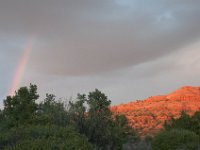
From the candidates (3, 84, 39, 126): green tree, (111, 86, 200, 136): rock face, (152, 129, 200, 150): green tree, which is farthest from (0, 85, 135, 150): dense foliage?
(111, 86, 200, 136): rock face

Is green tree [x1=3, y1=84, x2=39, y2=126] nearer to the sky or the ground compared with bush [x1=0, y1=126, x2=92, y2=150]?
nearer to the sky

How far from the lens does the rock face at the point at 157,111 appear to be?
3134 inches

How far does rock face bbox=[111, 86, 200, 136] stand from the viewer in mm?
79606

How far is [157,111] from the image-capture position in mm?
100688

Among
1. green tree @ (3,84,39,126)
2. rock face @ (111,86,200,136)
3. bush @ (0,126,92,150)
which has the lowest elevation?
bush @ (0,126,92,150)

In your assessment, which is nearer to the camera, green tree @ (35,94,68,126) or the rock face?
green tree @ (35,94,68,126)

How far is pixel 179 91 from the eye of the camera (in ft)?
468

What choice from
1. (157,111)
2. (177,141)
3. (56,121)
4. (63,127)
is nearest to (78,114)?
(56,121)

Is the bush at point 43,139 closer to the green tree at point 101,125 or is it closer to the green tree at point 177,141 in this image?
the green tree at point 101,125

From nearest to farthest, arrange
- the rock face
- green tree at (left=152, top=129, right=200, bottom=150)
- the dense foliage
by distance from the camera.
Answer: the dense foliage < green tree at (left=152, top=129, right=200, bottom=150) < the rock face

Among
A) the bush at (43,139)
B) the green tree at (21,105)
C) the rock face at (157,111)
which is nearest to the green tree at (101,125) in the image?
the green tree at (21,105)

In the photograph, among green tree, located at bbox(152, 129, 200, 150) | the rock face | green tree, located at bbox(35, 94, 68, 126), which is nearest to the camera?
green tree, located at bbox(35, 94, 68, 126)

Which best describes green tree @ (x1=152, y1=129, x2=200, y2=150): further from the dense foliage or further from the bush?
the bush

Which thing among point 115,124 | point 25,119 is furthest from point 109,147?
point 25,119
